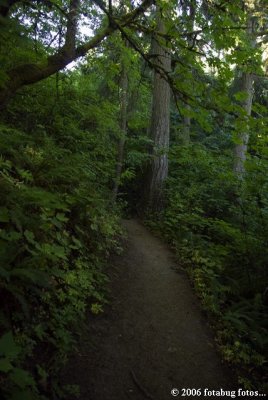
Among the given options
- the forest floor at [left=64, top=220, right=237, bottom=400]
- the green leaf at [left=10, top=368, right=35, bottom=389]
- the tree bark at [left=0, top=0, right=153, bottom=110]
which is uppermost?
the tree bark at [left=0, top=0, right=153, bottom=110]

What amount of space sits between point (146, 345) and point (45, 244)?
79.6 inches

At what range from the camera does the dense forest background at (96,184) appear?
3.55 m

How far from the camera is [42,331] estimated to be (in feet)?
11.4

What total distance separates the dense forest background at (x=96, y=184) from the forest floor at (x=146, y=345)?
250 millimetres

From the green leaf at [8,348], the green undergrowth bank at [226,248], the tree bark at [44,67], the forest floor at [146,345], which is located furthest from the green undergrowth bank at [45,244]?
the green undergrowth bank at [226,248]

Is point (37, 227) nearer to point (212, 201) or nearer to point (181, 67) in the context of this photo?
point (181, 67)

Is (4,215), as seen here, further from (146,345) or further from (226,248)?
(226,248)

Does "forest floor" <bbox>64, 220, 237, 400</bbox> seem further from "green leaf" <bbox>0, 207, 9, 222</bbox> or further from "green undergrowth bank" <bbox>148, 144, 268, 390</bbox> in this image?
"green leaf" <bbox>0, 207, 9, 222</bbox>

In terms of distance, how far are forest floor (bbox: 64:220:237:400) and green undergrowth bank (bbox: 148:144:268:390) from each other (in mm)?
350

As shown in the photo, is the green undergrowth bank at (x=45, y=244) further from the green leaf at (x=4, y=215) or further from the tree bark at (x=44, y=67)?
the tree bark at (x=44, y=67)

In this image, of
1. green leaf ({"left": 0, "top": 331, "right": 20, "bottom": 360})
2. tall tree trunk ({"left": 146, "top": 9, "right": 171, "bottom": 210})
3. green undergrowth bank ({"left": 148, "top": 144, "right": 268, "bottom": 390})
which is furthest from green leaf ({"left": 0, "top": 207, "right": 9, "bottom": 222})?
tall tree trunk ({"left": 146, "top": 9, "right": 171, "bottom": 210})

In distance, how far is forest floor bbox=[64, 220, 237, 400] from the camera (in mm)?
3805

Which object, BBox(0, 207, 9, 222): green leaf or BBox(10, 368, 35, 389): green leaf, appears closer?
BBox(10, 368, 35, 389): green leaf

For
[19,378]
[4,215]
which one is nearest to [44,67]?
[4,215]
